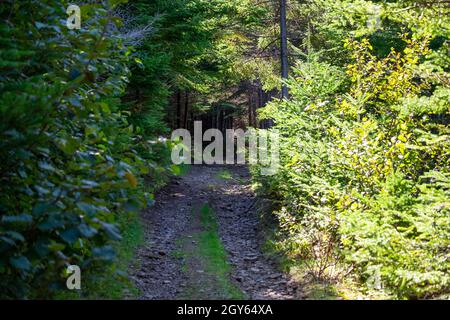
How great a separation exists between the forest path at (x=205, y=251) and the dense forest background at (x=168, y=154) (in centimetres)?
51

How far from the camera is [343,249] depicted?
8.33 m

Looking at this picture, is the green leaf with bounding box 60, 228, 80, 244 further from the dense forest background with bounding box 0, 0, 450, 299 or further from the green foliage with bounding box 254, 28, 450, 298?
the green foliage with bounding box 254, 28, 450, 298

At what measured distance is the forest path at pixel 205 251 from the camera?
25.0 feet

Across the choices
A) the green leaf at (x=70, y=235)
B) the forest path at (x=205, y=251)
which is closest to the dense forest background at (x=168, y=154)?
the green leaf at (x=70, y=235)

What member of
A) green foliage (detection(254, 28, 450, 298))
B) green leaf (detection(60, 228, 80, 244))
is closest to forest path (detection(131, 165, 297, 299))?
green foliage (detection(254, 28, 450, 298))

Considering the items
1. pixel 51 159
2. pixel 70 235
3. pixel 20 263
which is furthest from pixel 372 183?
pixel 20 263

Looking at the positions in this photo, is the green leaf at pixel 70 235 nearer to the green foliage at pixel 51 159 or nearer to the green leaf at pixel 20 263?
the green foliage at pixel 51 159

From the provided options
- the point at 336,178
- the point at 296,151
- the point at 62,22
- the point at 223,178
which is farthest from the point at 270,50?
the point at 62,22

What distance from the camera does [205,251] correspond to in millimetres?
10086

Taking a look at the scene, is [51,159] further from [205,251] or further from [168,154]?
[168,154]

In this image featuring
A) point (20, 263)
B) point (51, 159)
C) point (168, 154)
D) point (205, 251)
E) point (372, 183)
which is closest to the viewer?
point (20, 263)

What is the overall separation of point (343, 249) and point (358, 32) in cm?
407

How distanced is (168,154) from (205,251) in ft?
14.9
